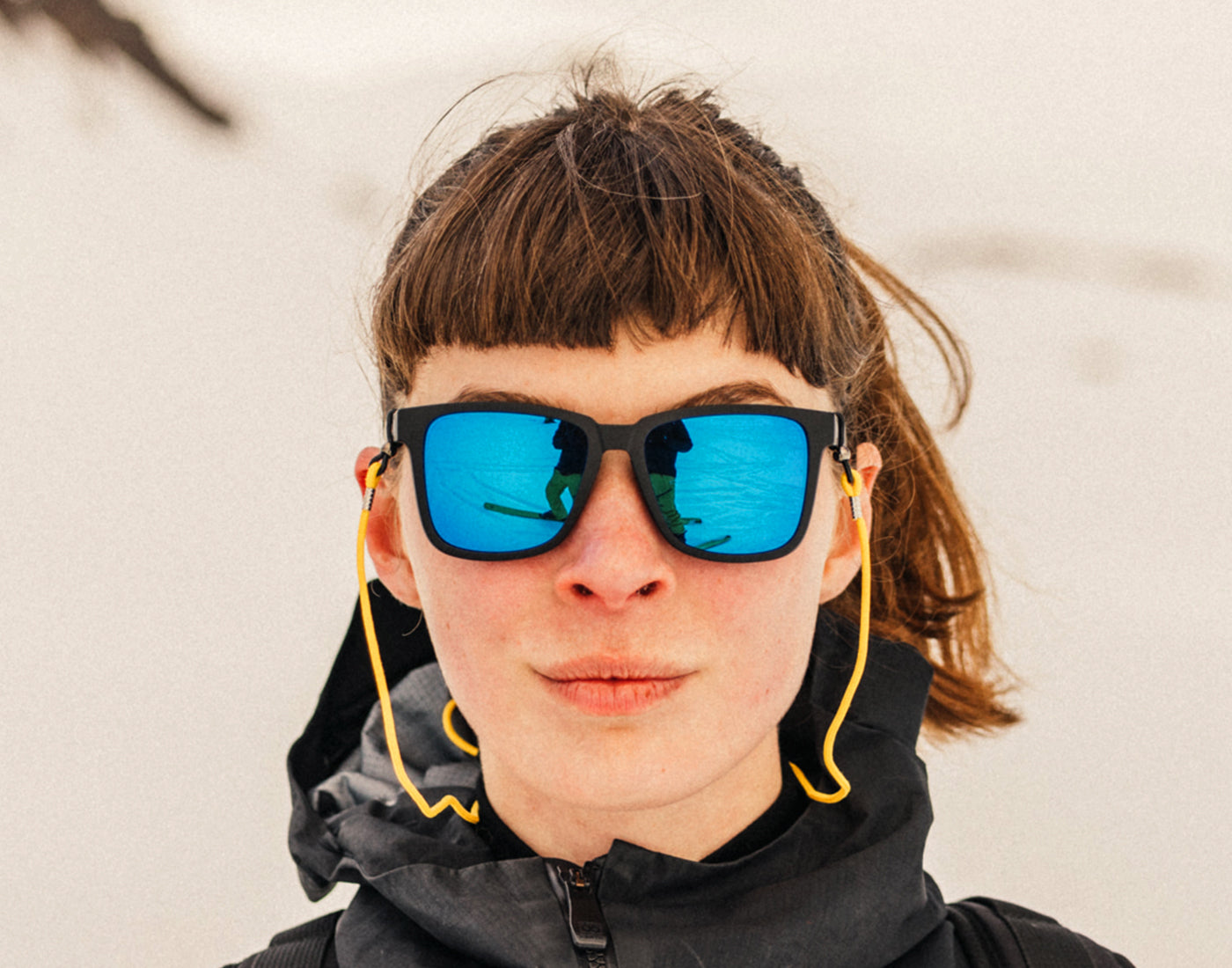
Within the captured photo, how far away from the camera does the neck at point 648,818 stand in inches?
60.1

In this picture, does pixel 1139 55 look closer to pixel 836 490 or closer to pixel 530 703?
pixel 836 490

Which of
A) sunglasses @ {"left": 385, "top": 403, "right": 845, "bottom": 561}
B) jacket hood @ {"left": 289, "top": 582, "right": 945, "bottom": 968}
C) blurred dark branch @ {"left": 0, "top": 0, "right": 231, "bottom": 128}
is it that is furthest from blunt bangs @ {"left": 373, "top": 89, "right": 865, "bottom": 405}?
blurred dark branch @ {"left": 0, "top": 0, "right": 231, "bottom": 128}

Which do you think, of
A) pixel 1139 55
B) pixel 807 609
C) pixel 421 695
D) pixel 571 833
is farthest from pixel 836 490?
pixel 1139 55

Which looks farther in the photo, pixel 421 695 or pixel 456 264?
pixel 421 695

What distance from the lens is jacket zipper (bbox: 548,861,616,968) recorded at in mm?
1431

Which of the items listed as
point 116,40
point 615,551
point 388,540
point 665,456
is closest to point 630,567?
point 615,551

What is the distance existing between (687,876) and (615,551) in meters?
0.44

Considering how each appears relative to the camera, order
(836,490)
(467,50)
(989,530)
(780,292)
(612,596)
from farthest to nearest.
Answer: (467,50), (989,530), (836,490), (780,292), (612,596)

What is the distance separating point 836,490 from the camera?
1.61 metres

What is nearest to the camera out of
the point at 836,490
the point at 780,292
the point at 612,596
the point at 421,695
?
the point at 612,596

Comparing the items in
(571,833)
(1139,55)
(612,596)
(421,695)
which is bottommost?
(571,833)

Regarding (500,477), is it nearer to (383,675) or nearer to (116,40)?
(383,675)

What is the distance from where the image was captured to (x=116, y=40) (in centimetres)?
272

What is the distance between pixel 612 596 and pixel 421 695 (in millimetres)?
661
